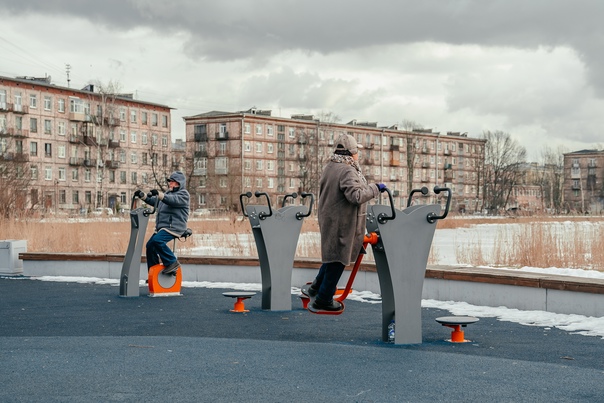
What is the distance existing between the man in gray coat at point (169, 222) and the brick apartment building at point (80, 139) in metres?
65.9

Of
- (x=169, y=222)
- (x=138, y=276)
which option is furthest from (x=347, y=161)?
(x=138, y=276)

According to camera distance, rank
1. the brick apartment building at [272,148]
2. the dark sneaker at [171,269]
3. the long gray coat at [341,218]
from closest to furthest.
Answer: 1. the long gray coat at [341,218]
2. the dark sneaker at [171,269]
3. the brick apartment building at [272,148]

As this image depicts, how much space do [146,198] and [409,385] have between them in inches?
268

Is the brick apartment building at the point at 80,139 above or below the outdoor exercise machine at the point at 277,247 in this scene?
above

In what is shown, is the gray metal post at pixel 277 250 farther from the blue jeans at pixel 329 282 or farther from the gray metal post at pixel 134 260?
the gray metal post at pixel 134 260

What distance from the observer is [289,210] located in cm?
979

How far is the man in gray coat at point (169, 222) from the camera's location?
1141 centimetres

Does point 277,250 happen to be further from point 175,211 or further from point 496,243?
point 496,243

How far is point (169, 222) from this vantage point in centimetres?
1152

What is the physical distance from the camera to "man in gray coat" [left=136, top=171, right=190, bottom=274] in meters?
11.4

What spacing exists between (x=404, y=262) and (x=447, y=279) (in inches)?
133

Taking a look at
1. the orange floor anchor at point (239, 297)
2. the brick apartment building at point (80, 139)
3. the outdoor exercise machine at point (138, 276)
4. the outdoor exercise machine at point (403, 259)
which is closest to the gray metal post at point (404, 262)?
the outdoor exercise machine at point (403, 259)

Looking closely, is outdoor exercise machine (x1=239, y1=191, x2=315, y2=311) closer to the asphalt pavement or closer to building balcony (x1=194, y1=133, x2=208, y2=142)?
the asphalt pavement

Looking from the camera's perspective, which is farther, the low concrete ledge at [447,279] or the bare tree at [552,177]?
the bare tree at [552,177]
